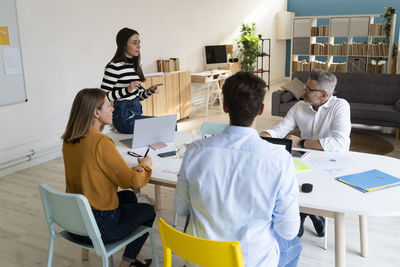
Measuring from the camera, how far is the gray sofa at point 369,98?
571 cm

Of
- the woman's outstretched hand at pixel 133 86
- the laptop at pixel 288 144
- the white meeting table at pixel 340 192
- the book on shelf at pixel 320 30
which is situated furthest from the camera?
the book on shelf at pixel 320 30

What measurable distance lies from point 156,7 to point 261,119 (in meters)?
2.66

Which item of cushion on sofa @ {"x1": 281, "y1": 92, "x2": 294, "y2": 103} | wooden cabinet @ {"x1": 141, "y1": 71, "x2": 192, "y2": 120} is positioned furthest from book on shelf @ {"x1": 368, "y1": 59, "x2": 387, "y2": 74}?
wooden cabinet @ {"x1": 141, "y1": 71, "x2": 192, "y2": 120}

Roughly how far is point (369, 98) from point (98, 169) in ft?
17.5

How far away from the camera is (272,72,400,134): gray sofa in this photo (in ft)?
18.7

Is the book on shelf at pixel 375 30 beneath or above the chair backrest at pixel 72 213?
above

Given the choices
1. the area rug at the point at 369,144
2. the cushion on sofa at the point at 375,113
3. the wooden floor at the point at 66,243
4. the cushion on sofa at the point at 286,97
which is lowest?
the wooden floor at the point at 66,243

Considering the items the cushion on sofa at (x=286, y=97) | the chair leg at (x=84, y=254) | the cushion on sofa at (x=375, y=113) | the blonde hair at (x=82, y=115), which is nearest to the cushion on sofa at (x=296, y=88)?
the cushion on sofa at (x=286, y=97)

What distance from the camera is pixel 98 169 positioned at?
2104mm

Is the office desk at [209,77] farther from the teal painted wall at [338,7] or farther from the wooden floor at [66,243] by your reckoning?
the teal painted wall at [338,7]

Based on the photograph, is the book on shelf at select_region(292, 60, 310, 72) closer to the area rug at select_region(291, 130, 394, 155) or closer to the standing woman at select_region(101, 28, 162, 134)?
the area rug at select_region(291, 130, 394, 155)

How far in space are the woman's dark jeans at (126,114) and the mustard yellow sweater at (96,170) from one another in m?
1.19

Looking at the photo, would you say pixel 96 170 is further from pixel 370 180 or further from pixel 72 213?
pixel 370 180

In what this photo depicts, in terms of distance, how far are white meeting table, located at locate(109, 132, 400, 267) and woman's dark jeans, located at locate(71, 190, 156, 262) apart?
206 mm
